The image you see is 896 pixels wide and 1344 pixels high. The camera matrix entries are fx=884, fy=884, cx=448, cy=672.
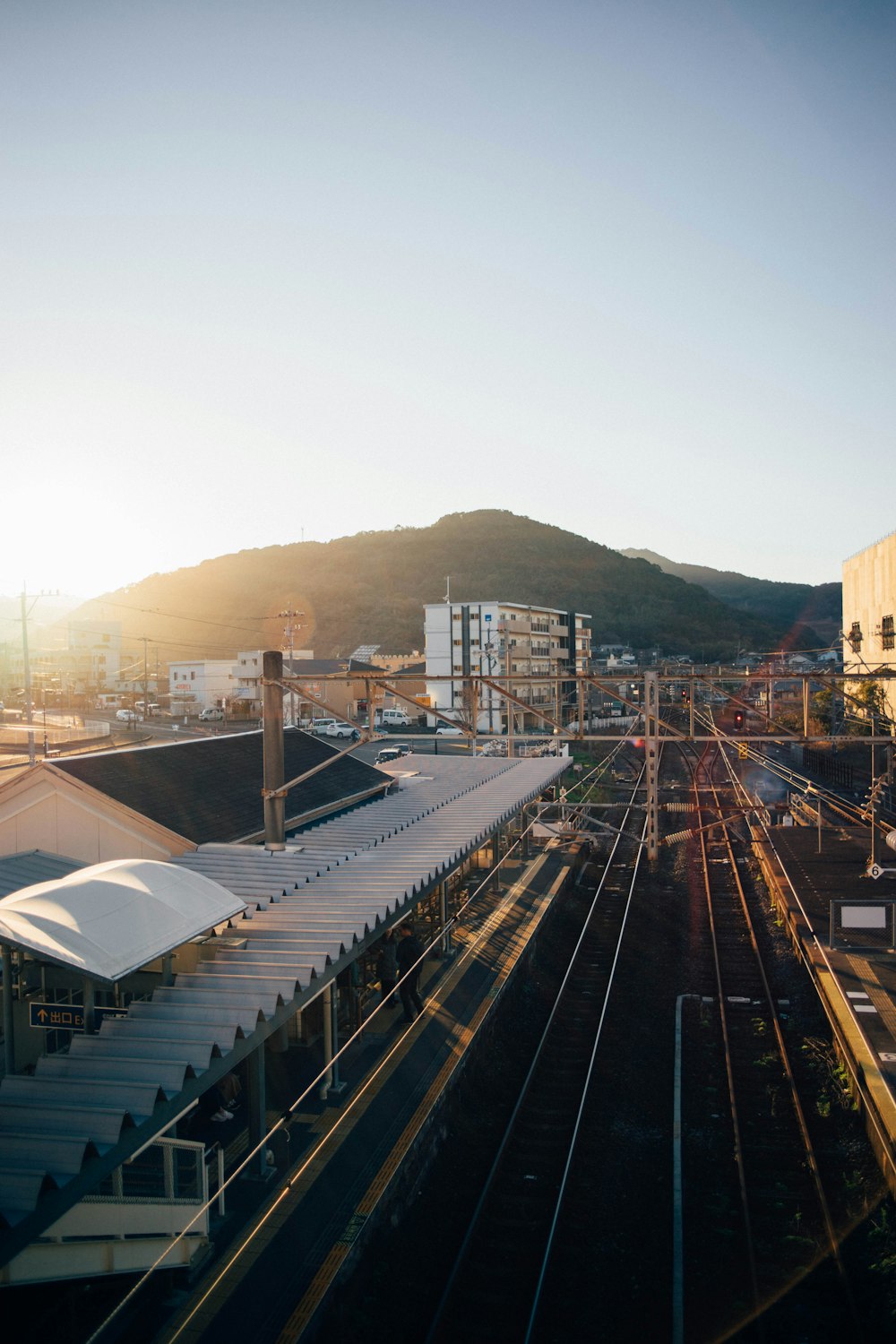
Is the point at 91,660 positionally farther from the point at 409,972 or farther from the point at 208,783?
the point at 409,972

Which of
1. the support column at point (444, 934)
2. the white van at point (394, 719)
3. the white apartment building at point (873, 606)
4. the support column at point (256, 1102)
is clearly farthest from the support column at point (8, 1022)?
the white van at point (394, 719)

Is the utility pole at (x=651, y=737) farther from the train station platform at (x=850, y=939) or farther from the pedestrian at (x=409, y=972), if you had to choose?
the pedestrian at (x=409, y=972)

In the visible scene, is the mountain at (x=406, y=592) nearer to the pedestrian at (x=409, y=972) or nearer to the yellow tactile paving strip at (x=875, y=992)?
the yellow tactile paving strip at (x=875, y=992)

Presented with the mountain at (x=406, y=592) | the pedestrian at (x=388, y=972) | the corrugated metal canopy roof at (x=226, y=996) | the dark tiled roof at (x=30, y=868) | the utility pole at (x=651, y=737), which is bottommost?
the pedestrian at (x=388, y=972)

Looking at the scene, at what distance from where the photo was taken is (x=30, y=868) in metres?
9.79

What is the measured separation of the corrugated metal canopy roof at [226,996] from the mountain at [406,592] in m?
Answer: 81.7

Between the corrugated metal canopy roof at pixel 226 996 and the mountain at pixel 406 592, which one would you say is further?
the mountain at pixel 406 592

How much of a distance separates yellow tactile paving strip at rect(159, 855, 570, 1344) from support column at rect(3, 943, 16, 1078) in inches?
108

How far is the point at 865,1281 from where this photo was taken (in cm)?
659

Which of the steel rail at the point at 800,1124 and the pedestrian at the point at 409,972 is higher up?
the pedestrian at the point at 409,972

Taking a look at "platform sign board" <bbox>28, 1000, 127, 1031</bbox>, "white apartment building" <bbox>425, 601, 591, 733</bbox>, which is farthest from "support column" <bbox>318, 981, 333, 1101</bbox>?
"white apartment building" <bbox>425, 601, 591, 733</bbox>

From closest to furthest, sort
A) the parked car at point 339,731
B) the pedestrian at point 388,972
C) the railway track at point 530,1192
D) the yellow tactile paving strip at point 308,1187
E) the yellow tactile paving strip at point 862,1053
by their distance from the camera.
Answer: the yellow tactile paving strip at point 308,1187, the railway track at point 530,1192, the yellow tactile paving strip at point 862,1053, the pedestrian at point 388,972, the parked car at point 339,731

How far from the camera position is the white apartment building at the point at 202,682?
63.8 m

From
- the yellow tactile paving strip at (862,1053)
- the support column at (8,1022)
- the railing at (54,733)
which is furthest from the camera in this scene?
the railing at (54,733)
